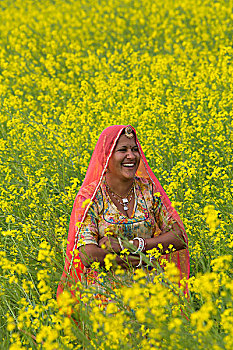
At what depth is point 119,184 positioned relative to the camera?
3061 millimetres

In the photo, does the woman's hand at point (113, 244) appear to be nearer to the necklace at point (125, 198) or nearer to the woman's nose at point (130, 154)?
the necklace at point (125, 198)

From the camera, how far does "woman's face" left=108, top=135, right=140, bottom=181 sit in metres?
2.96

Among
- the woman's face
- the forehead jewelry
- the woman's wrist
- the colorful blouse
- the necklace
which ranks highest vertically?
the forehead jewelry

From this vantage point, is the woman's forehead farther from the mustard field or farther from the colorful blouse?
the mustard field

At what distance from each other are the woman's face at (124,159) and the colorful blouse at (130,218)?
0.48ft

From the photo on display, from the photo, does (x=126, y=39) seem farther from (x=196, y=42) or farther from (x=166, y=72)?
(x=166, y=72)

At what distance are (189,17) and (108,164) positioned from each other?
7.04 metres

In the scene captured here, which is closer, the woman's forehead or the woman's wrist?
the woman's wrist

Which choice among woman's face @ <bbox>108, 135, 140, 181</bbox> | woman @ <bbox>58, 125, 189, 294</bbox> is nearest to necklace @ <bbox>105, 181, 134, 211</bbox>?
woman @ <bbox>58, 125, 189, 294</bbox>

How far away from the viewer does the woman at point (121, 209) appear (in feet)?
9.49

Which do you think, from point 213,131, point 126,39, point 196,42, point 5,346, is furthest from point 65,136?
point 126,39

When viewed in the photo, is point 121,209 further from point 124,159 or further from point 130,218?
point 124,159

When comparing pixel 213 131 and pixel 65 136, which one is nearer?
pixel 213 131

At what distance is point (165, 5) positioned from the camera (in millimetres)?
10031
